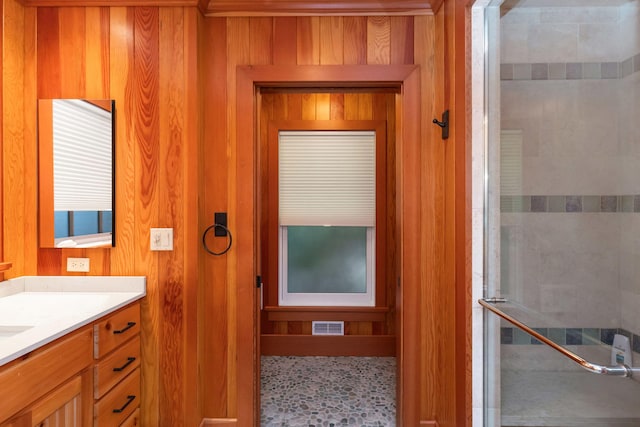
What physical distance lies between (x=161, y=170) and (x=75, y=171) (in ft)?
1.49

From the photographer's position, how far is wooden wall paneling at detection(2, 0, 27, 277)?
1.72 metres

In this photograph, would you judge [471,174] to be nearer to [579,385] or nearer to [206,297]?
[579,385]

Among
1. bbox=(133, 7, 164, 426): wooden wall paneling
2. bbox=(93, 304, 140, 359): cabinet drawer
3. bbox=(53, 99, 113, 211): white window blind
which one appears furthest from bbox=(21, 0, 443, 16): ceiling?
bbox=(93, 304, 140, 359): cabinet drawer

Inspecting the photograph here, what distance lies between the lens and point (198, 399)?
1789 millimetres

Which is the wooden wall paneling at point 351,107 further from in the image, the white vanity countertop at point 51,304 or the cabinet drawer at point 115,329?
the cabinet drawer at point 115,329

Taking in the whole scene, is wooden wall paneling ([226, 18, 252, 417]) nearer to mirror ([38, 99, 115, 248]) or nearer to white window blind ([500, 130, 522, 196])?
mirror ([38, 99, 115, 248])

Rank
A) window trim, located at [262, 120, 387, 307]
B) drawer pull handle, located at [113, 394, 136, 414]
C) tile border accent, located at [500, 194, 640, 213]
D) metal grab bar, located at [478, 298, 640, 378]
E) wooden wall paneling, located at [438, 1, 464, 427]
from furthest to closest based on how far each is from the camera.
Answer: window trim, located at [262, 120, 387, 307] → wooden wall paneling, located at [438, 1, 464, 427] → drawer pull handle, located at [113, 394, 136, 414] → tile border accent, located at [500, 194, 640, 213] → metal grab bar, located at [478, 298, 640, 378]

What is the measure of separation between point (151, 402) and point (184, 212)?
1.03m

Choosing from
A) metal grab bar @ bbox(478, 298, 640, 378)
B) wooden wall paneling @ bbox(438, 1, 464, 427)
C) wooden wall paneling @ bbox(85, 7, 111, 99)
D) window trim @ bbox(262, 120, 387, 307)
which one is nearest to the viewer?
metal grab bar @ bbox(478, 298, 640, 378)

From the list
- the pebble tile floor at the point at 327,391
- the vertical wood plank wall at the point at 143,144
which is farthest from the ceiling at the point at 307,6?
the pebble tile floor at the point at 327,391

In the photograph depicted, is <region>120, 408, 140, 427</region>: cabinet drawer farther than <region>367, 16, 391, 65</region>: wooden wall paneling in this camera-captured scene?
No

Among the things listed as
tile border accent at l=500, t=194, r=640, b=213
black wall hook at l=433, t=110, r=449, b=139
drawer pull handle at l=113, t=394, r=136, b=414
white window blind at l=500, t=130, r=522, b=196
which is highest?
black wall hook at l=433, t=110, r=449, b=139

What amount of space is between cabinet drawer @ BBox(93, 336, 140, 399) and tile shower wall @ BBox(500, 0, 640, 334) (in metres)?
1.78

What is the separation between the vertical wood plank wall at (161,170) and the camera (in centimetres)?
177
